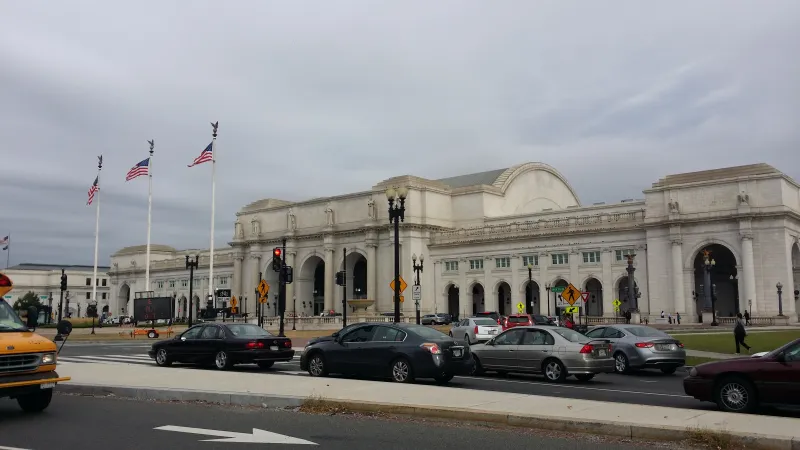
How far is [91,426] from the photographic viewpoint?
1146cm

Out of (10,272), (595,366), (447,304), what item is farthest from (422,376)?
(10,272)

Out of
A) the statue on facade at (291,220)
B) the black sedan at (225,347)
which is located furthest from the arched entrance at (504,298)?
the black sedan at (225,347)

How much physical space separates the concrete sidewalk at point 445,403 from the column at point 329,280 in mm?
83065

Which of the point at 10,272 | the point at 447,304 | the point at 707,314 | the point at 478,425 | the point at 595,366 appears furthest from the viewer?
the point at 10,272

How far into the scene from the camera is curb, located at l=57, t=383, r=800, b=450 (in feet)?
31.0

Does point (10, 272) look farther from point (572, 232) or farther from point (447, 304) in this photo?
point (572, 232)

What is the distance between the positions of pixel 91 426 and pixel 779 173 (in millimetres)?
71026

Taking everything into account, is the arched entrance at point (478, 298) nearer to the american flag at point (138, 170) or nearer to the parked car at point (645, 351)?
the american flag at point (138, 170)

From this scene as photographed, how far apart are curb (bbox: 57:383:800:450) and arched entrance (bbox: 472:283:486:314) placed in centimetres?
7900

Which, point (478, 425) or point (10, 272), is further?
point (10, 272)

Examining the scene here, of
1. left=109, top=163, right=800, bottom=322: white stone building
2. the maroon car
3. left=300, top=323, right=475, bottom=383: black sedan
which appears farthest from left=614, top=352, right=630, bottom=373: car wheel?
left=109, top=163, right=800, bottom=322: white stone building

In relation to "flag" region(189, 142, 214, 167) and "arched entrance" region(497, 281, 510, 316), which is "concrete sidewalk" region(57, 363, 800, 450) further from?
"arched entrance" region(497, 281, 510, 316)

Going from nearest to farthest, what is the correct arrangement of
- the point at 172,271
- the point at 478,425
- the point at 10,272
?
the point at 478,425, the point at 172,271, the point at 10,272

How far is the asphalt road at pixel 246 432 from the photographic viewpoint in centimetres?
985
